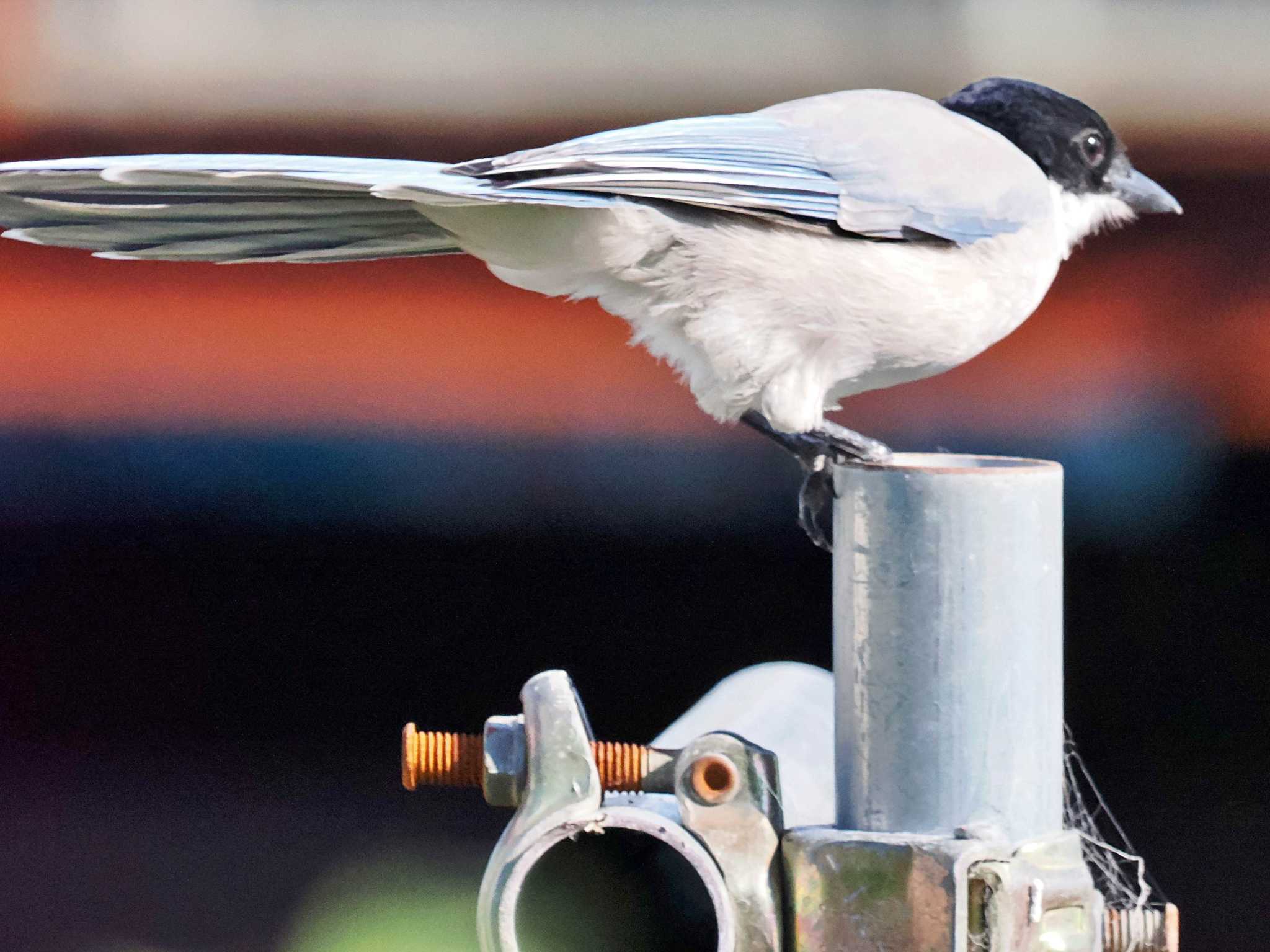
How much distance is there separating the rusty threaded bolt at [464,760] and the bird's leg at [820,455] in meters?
0.54

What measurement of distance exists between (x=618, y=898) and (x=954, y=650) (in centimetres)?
32

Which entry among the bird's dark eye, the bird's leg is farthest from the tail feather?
the bird's dark eye

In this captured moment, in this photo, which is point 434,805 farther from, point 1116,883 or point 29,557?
point 1116,883

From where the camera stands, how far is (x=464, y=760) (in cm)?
104

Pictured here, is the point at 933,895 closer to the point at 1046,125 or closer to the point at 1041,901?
the point at 1041,901

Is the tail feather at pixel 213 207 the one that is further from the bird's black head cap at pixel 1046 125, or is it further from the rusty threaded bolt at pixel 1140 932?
the rusty threaded bolt at pixel 1140 932

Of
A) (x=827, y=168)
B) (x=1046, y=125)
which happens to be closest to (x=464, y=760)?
(x=827, y=168)

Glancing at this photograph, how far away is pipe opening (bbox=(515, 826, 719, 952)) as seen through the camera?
1.06 meters

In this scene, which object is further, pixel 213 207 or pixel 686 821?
pixel 213 207

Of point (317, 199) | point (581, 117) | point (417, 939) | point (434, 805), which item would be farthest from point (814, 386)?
point (434, 805)

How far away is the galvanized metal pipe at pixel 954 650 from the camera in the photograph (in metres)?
0.97

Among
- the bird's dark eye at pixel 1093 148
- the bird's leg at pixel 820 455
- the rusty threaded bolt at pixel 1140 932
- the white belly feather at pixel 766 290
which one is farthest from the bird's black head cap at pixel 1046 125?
the rusty threaded bolt at pixel 1140 932

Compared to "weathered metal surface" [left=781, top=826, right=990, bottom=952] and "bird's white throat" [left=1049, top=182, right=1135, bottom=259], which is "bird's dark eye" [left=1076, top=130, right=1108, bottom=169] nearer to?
"bird's white throat" [left=1049, top=182, right=1135, bottom=259]

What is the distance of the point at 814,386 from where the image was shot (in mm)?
1590
